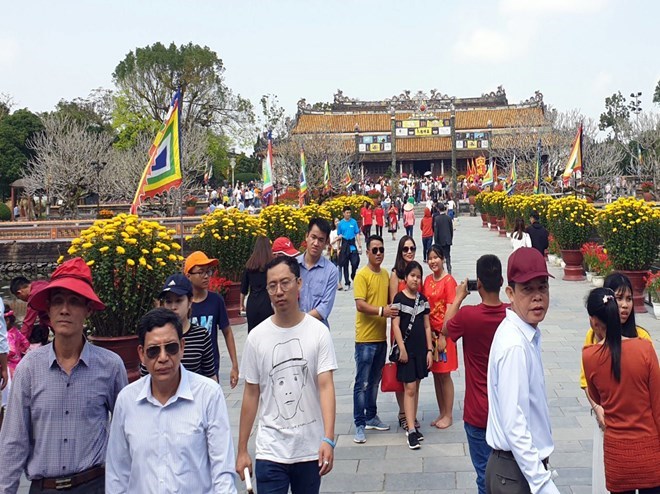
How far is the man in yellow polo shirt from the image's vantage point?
659 cm

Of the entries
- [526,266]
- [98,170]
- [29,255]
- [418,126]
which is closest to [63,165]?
[98,170]

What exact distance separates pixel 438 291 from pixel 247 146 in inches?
1846

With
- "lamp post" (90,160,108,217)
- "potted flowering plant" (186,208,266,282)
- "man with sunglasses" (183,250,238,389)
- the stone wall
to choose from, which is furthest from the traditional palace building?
"man with sunglasses" (183,250,238,389)

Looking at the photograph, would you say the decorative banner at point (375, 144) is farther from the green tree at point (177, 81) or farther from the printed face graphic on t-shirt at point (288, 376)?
the printed face graphic on t-shirt at point (288, 376)

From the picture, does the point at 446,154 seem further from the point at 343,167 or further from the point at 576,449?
the point at 576,449

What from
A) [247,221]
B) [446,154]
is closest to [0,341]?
[247,221]

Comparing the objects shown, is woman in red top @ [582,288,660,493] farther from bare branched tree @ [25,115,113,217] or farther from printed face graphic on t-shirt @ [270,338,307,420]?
bare branched tree @ [25,115,113,217]

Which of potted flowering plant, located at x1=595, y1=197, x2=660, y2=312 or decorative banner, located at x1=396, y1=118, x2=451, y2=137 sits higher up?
decorative banner, located at x1=396, y1=118, x2=451, y2=137

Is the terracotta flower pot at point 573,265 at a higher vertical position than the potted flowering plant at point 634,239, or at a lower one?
lower

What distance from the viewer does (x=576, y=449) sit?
20.4 feet

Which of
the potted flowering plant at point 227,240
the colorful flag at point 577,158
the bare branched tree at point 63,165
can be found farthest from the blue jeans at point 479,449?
the bare branched tree at point 63,165

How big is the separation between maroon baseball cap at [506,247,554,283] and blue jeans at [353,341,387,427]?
11.1ft

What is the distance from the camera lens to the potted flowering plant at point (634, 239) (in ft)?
41.3

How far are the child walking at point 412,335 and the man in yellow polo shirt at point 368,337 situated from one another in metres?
0.15
